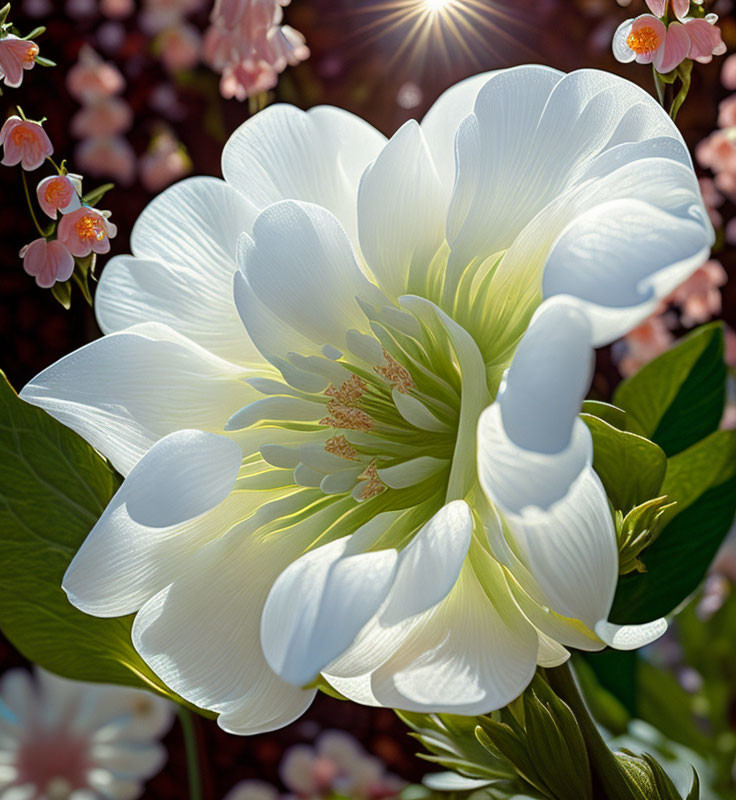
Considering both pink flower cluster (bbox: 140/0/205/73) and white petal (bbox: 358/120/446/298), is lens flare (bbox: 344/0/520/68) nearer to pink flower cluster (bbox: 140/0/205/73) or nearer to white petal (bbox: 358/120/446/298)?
pink flower cluster (bbox: 140/0/205/73)

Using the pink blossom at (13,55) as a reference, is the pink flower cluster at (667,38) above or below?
below

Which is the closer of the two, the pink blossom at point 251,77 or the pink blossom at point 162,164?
the pink blossom at point 251,77

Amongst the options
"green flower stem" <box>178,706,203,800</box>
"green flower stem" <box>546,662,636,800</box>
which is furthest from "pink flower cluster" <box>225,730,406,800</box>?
"green flower stem" <box>546,662,636,800</box>

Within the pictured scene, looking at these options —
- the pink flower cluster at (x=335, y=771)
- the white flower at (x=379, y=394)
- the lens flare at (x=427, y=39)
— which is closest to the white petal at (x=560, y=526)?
the white flower at (x=379, y=394)

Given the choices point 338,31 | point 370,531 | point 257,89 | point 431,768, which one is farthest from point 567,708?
point 338,31

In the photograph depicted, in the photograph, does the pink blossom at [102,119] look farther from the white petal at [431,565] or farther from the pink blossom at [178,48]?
the white petal at [431,565]

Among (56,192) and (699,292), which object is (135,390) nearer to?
(56,192)
